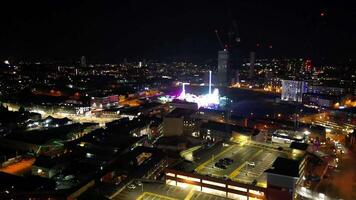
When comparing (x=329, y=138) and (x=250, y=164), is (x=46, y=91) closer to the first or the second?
(x=329, y=138)

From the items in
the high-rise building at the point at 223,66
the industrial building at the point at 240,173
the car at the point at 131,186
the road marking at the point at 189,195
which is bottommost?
the road marking at the point at 189,195

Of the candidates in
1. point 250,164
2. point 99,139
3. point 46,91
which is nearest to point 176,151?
point 99,139

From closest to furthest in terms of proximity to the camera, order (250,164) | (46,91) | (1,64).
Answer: (250,164) < (46,91) < (1,64)

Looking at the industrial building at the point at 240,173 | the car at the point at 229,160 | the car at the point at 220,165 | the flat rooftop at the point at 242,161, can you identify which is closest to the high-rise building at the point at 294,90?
the flat rooftop at the point at 242,161

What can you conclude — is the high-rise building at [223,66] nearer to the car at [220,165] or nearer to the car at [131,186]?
the car at [220,165]

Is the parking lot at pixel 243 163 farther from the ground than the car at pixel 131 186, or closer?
farther from the ground

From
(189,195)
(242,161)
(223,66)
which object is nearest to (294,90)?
(223,66)

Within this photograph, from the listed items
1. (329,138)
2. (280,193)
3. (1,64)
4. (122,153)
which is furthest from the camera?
(1,64)
